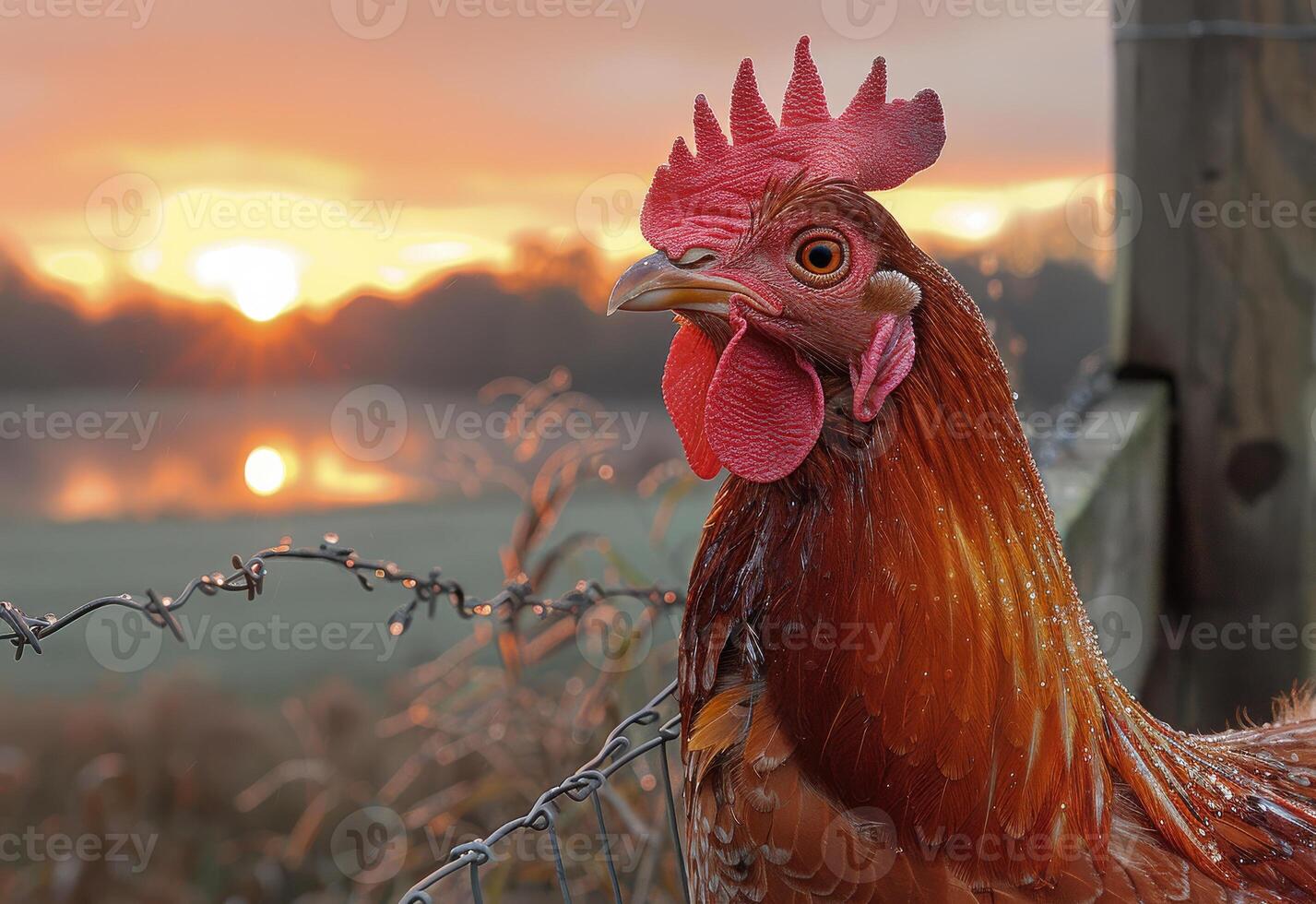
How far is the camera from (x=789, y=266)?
1278mm

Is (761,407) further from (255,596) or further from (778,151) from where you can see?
(255,596)

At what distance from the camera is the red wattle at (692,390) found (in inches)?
56.6

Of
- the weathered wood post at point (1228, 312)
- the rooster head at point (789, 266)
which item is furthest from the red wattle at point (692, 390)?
the weathered wood post at point (1228, 312)

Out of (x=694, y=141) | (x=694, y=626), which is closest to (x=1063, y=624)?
(x=694, y=626)

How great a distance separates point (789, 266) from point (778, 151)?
0.19 meters

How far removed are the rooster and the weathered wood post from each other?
7.45ft

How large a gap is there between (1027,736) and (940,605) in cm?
20

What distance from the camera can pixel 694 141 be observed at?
148 centimetres

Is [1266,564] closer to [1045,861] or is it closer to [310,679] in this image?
[1045,861]

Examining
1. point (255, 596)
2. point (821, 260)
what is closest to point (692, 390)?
point (821, 260)

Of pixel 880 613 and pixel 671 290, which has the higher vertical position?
pixel 671 290

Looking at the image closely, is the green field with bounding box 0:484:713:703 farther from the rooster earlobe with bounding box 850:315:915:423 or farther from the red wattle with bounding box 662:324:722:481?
the rooster earlobe with bounding box 850:315:915:423

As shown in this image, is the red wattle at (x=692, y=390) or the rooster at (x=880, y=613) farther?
the red wattle at (x=692, y=390)

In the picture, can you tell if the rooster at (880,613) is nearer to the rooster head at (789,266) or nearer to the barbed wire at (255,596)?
the rooster head at (789,266)
